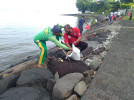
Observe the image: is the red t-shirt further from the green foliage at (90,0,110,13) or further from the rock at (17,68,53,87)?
the green foliage at (90,0,110,13)

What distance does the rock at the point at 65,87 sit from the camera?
8.44ft

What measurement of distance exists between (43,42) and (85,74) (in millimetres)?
1867

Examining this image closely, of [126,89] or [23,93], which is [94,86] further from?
[23,93]

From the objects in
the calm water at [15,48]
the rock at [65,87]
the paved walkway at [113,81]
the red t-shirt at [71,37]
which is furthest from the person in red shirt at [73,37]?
the rock at [65,87]

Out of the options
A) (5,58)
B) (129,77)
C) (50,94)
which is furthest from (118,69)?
(5,58)

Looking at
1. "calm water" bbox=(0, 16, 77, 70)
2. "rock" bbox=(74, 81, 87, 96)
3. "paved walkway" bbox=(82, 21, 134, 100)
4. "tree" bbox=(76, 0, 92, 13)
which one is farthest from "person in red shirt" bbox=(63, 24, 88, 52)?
"tree" bbox=(76, 0, 92, 13)

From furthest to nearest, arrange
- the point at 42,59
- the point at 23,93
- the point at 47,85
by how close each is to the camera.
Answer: the point at 42,59, the point at 47,85, the point at 23,93

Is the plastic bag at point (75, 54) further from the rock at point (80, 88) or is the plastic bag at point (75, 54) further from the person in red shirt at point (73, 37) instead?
the rock at point (80, 88)

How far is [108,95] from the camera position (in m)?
2.43

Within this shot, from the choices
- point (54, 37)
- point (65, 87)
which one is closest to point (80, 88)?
point (65, 87)

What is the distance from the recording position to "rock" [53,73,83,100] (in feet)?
8.44

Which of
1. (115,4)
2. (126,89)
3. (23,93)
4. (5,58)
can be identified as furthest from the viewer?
(115,4)

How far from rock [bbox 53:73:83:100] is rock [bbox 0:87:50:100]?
0.30 m

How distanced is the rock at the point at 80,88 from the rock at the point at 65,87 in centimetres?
10
